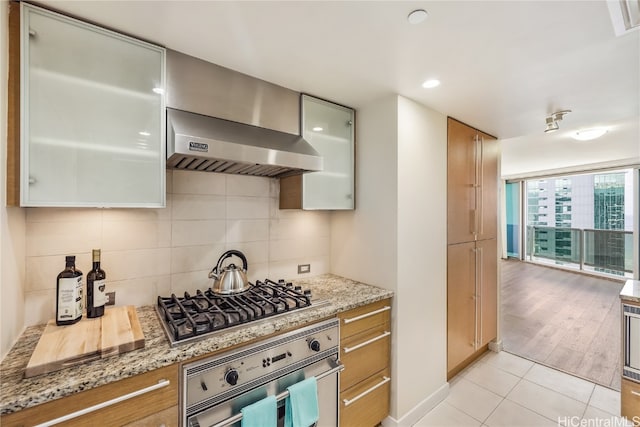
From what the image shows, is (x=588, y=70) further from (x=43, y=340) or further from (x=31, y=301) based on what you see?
(x=31, y=301)

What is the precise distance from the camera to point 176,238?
1635mm

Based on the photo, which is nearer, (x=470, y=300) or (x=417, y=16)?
(x=417, y=16)

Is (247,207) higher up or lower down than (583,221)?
higher up

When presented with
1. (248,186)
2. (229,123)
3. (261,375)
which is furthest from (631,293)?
(229,123)

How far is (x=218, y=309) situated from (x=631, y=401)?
9.34 ft

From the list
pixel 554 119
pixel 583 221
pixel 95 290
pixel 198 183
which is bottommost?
pixel 95 290

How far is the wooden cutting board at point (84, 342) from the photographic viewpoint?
3.02ft

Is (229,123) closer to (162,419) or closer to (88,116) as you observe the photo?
(88,116)

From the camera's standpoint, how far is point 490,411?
6.75 ft

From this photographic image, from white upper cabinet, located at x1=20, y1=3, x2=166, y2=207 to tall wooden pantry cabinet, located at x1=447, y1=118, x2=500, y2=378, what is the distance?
2.11 meters

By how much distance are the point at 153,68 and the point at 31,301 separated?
48.3 inches

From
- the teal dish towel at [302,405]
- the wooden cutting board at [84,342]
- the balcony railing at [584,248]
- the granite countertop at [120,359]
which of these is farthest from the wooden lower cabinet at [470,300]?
the balcony railing at [584,248]

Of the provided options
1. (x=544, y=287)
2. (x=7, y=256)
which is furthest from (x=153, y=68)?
(x=544, y=287)

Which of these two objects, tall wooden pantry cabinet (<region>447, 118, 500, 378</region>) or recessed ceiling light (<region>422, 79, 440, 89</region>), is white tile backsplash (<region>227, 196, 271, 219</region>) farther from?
tall wooden pantry cabinet (<region>447, 118, 500, 378</region>)
